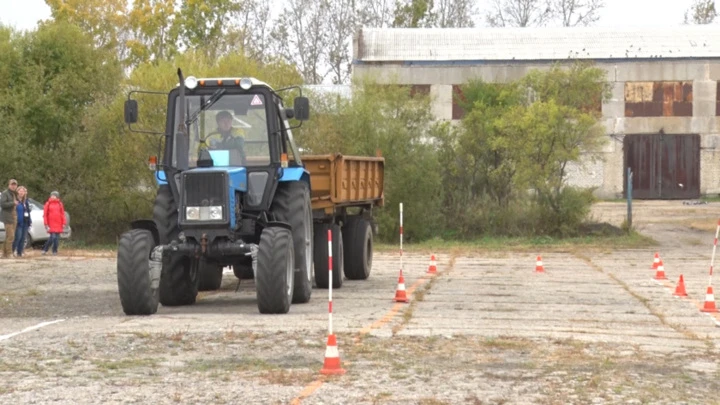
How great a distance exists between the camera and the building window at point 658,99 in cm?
5544

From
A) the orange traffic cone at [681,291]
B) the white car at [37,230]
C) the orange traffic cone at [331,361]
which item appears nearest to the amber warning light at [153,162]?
the orange traffic cone at [331,361]

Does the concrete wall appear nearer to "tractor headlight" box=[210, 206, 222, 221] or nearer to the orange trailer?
the orange trailer

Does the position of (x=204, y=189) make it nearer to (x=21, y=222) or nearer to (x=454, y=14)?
(x=21, y=222)

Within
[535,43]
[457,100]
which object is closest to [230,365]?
[457,100]

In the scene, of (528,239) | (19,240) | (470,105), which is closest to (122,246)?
(19,240)

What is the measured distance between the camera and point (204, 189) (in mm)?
15828

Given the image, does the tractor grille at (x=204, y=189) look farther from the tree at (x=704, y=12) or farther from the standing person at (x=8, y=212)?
the tree at (x=704, y=12)

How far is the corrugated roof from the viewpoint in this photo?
56.6m

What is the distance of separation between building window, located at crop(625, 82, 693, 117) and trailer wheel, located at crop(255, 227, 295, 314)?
41.9 m

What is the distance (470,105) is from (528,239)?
1685 centimetres

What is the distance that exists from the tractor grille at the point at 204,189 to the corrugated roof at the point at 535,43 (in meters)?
40.8

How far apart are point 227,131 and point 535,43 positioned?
4266 cm

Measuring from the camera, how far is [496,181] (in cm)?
3803

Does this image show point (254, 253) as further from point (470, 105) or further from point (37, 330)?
point (470, 105)
